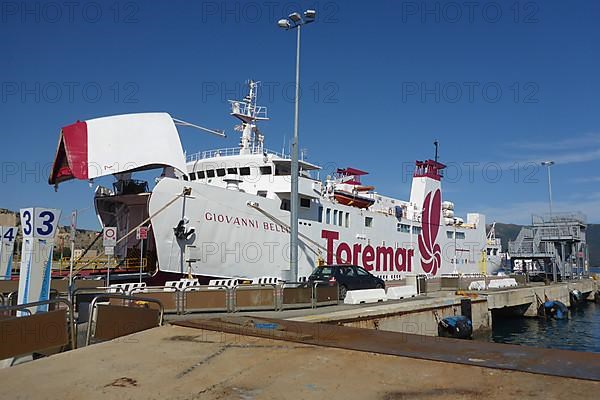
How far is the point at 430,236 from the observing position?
3788cm

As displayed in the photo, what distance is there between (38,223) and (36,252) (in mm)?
472

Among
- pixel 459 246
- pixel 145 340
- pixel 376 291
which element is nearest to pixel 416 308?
pixel 376 291

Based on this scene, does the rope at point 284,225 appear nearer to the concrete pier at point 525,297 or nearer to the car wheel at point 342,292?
the car wheel at point 342,292

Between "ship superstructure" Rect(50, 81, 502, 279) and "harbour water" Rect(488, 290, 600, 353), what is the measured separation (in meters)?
8.14

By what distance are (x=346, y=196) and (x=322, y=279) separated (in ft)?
38.0

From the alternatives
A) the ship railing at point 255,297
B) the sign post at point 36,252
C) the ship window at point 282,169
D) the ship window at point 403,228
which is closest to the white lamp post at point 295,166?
the ship railing at point 255,297

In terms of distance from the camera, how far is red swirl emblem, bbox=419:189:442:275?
36812mm

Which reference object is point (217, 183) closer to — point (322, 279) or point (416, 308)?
point (322, 279)

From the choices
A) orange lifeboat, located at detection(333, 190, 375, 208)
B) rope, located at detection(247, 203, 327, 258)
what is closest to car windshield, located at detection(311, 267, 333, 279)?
rope, located at detection(247, 203, 327, 258)

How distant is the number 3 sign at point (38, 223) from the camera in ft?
27.0

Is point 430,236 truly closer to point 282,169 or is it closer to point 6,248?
point 282,169

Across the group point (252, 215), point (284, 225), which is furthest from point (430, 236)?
point (252, 215)

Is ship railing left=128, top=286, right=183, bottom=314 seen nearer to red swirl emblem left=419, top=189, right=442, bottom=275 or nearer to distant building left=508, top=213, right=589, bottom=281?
red swirl emblem left=419, top=189, right=442, bottom=275

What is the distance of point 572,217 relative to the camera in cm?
4469
